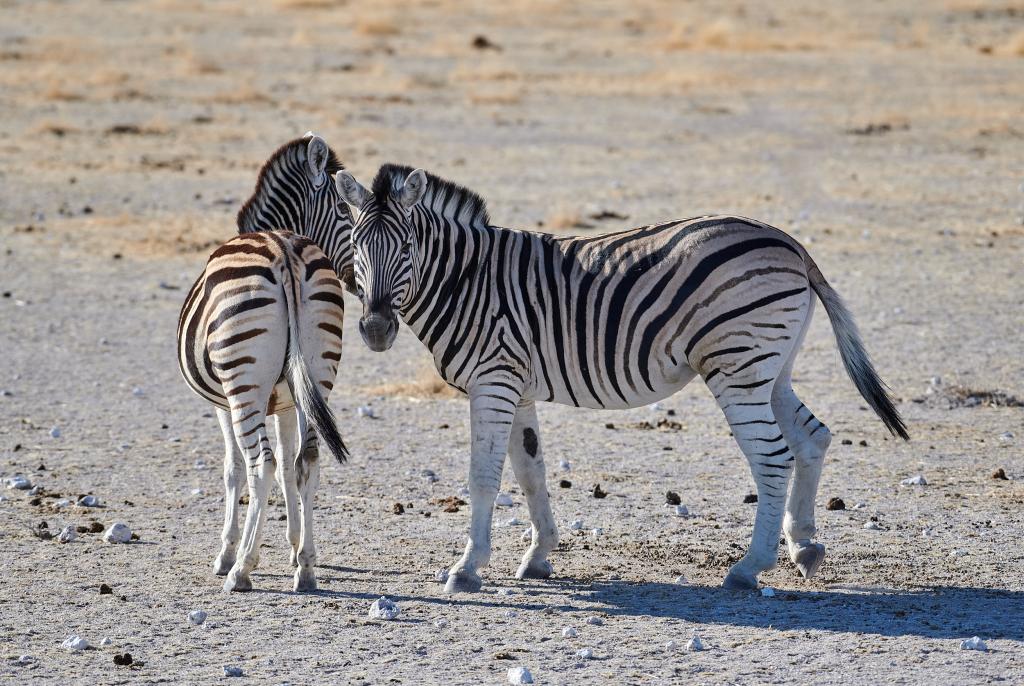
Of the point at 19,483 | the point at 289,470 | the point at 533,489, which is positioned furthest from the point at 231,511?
the point at 19,483

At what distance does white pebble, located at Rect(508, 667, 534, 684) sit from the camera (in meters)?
5.72

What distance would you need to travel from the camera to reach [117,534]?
754cm

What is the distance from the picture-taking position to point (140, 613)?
6.50 m

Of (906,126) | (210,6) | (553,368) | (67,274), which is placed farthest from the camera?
(210,6)

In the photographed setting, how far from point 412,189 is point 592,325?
1081 millimetres

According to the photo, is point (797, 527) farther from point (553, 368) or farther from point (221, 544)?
point (221, 544)

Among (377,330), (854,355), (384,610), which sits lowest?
(384,610)

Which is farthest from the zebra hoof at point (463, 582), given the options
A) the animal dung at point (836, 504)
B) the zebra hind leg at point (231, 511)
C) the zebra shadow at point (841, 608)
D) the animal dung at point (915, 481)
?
the animal dung at point (915, 481)

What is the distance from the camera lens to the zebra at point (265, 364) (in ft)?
21.8

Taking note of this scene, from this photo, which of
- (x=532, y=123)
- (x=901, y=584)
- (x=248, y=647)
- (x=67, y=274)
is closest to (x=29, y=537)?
A: (x=248, y=647)

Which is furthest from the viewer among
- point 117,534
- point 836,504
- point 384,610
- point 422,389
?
point 422,389

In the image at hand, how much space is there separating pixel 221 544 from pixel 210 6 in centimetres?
3706

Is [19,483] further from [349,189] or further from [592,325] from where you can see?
[592,325]

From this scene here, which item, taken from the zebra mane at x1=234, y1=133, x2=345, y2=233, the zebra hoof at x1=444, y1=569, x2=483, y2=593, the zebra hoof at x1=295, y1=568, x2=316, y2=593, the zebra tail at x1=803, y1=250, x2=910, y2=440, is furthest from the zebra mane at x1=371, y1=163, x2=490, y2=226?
the zebra hoof at x1=295, y1=568, x2=316, y2=593
